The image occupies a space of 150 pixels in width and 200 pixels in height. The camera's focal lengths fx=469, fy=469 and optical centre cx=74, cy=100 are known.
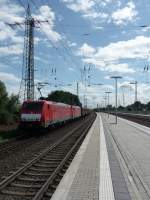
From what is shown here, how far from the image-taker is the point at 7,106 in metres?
49.0

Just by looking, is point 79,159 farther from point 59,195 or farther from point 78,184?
point 59,195

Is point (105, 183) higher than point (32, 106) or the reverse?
the reverse

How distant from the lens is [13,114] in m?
50.5

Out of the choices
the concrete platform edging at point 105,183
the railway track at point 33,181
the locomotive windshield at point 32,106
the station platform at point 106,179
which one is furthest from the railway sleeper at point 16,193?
the locomotive windshield at point 32,106

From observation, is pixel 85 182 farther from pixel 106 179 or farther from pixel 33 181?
pixel 33 181

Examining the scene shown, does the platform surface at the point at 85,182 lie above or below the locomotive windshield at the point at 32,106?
below

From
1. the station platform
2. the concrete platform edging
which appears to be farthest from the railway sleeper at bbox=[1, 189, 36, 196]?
the concrete platform edging

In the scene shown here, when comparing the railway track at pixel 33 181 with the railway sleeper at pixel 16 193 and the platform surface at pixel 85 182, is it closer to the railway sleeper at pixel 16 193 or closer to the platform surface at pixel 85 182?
the railway sleeper at pixel 16 193

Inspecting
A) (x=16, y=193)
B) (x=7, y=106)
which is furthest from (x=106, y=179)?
(x=7, y=106)

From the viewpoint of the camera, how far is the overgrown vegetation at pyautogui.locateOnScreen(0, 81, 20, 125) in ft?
153

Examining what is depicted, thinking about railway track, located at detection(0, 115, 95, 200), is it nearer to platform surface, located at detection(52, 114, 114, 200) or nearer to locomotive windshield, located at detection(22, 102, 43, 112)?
platform surface, located at detection(52, 114, 114, 200)

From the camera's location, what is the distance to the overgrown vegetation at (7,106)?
1832 inches

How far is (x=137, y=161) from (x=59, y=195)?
786 centimetres

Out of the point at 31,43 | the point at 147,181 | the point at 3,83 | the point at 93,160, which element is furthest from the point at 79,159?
the point at 3,83
